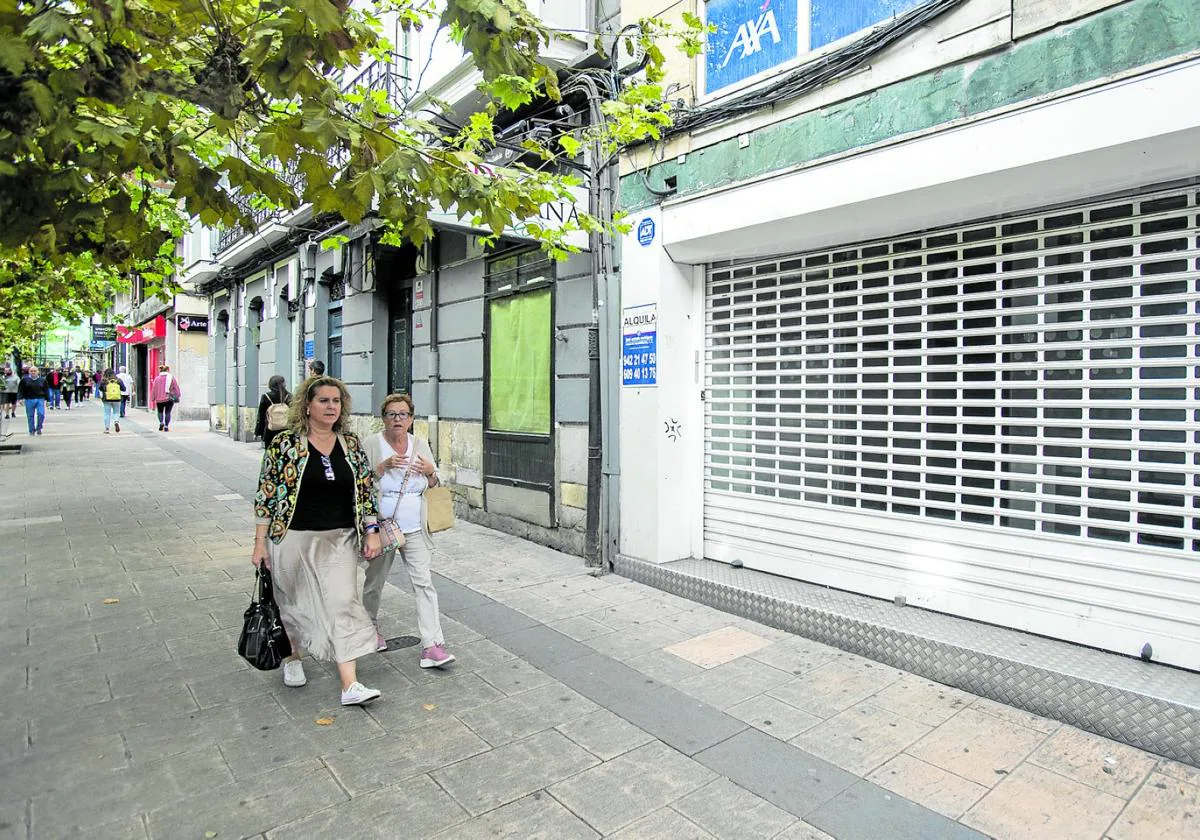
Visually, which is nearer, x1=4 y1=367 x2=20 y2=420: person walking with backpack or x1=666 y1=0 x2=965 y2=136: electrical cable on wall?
x1=666 y1=0 x2=965 y2=136: electrical cable on wall

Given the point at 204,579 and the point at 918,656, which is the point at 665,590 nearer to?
the point at 918,656

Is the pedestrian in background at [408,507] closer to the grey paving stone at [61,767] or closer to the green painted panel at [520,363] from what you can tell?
the grey paving stone at [61,767]

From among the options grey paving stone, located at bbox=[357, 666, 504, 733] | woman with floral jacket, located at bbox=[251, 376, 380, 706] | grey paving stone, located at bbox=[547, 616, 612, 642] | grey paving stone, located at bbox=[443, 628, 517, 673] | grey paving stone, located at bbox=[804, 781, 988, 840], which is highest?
woman with floral jacket, located at bbox=[251, 376, 380, 706]

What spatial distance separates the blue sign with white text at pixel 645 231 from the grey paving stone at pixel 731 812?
4439 millimetres

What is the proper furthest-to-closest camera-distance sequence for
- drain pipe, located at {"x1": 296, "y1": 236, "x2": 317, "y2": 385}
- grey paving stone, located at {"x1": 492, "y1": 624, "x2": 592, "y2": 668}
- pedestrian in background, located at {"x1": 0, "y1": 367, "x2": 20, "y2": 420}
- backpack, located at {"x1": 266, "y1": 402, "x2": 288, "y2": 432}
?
pedestrian in background, located at {"x1": 0, "y1": 367, "x2": 20, "y2": 420} → drain pipe, located at {"x1": 296, "y1": 236, "x2": 317, "y2": 385} → backpack, located at {"x1": 266, "y1": 402, "x2": 288, "y2": 432} → grey paving stone, located at {"x1": 492, "y1": 624, "x2": 592, "y2": 668}

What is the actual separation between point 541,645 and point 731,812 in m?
2.09

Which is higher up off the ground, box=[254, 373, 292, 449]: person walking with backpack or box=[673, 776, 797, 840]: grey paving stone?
box=[254, 373, 292, 449]: person walking with backpack

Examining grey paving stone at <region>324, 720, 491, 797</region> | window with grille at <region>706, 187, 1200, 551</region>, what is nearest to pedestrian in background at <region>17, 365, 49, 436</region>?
window with grille at <region>706, 187, 1200, 551</region>

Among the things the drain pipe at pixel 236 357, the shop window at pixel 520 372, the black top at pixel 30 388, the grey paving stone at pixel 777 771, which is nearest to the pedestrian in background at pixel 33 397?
the black top at pixel 30 388

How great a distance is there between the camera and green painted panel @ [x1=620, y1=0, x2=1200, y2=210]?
3.61 meters

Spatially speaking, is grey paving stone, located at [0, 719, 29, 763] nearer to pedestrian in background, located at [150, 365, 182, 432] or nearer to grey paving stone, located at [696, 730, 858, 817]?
grey paving stone, located at [696, 730, 858, 817]

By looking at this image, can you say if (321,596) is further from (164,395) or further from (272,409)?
(164,395)

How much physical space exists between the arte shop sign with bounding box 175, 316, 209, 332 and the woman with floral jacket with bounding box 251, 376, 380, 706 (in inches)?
1050

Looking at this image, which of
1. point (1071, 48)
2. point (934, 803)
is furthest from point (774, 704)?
point (1071, 48)
